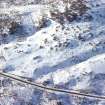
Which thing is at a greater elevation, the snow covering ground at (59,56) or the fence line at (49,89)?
the snow covering ground at (59,56)

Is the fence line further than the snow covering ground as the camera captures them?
No

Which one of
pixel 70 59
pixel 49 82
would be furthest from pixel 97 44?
pixel 49 82

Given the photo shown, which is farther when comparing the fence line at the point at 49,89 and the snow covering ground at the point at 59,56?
the snow covering ground at the point at 59,56

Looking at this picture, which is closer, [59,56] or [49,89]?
[49,89]

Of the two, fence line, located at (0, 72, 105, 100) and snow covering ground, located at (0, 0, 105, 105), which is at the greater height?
snow covering ground, located at (0, 0, 105, 105)

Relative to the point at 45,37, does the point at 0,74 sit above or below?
below

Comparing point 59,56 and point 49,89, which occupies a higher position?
point 59,56

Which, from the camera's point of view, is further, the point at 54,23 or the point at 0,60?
the point at 54,23

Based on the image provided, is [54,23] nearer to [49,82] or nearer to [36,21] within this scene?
[36,21]
